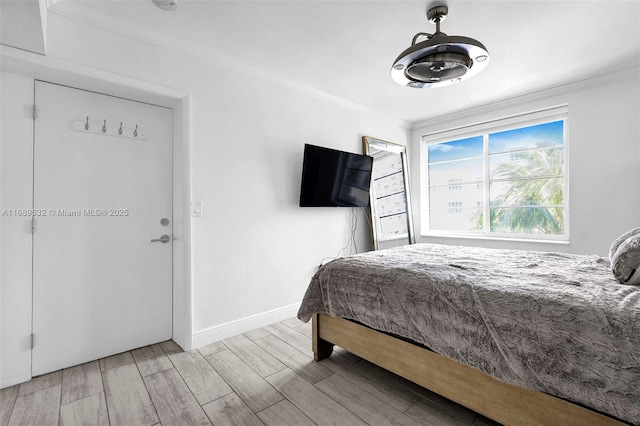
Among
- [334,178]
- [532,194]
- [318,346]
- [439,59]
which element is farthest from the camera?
[532,194]

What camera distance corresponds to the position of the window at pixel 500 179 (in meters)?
3.69

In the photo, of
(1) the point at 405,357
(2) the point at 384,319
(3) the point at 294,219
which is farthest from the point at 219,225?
(1) the point at 405,357

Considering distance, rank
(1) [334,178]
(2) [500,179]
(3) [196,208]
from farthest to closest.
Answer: (2) [500,179]
(1) [334,178]
(3) [196,208]

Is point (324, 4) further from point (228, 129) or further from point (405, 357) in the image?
point (405, 357)

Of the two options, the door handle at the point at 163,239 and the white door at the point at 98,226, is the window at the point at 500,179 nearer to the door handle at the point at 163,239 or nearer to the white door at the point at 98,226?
the door handle at the point at 163,239

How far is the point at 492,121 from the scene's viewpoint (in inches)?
160

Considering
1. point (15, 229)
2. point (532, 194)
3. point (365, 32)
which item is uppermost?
point (365, 32)

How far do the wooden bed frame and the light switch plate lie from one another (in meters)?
1.40

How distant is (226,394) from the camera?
6.10 feet

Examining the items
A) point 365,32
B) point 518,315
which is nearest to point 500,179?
point 365,32

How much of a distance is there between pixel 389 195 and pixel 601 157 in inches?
95.0

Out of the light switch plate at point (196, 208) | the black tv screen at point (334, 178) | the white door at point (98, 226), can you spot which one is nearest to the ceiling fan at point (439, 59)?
the black tv screen at point (334, 178)

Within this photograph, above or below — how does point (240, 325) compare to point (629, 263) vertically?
below

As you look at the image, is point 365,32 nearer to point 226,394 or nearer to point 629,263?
point 629,263
